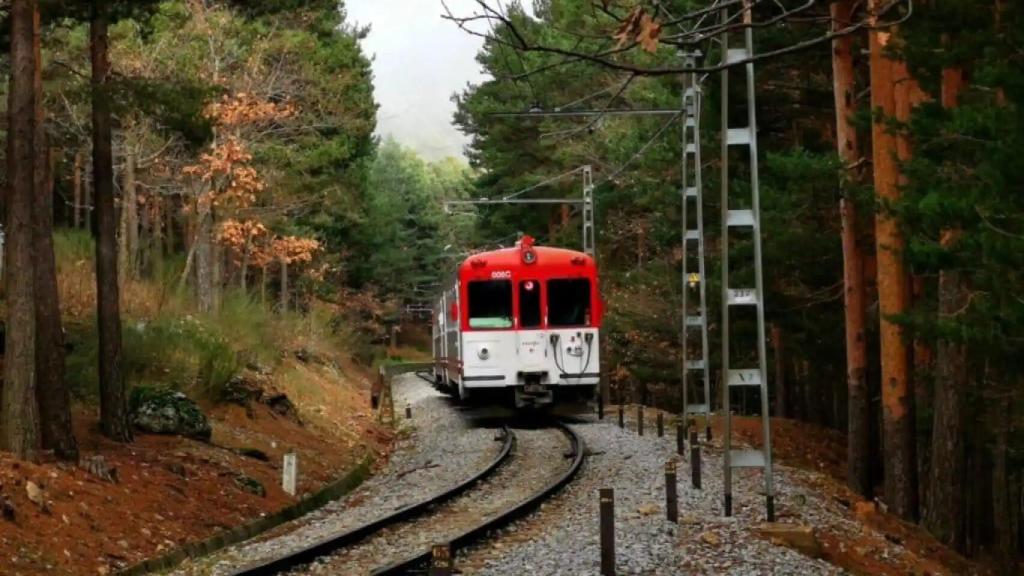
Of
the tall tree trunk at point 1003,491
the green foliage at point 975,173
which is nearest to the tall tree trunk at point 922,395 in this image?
the tall tree trunk at point 1003,491

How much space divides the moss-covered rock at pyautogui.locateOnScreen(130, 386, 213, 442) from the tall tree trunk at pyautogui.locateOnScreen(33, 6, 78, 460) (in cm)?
248

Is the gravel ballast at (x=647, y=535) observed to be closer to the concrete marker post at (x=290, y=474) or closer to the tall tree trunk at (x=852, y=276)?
the tall tree trunk at (x=852, y=276)

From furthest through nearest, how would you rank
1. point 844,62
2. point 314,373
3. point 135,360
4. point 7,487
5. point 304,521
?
point 314,373
point 844,62
point 135,360
point 304,521
point 7,487

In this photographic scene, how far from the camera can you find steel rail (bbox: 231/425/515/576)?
892 centimetres

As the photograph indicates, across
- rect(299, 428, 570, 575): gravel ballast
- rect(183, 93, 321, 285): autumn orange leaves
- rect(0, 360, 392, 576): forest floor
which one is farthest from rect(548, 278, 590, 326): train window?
rect(183, 93, 321, 285): autumn orange leaves

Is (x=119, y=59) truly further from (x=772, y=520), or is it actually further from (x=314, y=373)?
(x=772, y=520)

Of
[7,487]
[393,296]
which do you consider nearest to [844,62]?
[7,487]

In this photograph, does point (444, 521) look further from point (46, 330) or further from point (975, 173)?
point (975, 173)

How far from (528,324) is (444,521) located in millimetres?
9400

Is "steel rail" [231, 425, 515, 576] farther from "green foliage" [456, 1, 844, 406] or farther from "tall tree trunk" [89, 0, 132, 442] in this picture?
"green foliage" [456, 1, 844, 406]

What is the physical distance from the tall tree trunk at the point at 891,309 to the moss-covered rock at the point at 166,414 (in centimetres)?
918

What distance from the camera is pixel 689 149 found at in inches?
734

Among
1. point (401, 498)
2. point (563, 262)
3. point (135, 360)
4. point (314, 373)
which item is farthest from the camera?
point (314, 373)

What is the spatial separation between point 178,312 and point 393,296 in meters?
→ 52.8
